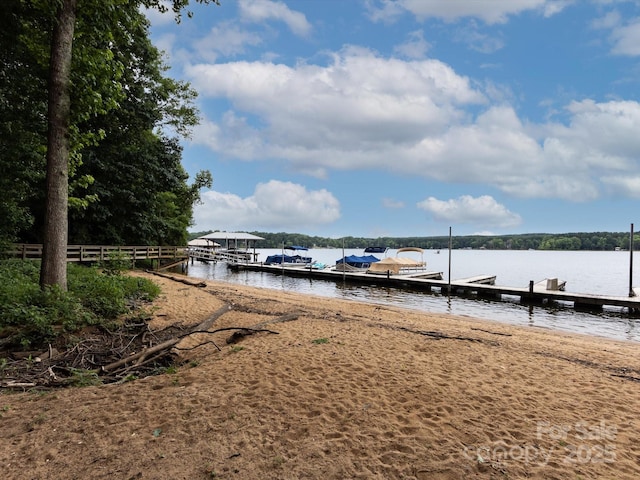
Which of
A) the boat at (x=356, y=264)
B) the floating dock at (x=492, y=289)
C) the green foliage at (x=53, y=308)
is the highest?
the green foliage at (x=53, y=308)

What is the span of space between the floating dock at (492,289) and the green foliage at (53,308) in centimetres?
1961

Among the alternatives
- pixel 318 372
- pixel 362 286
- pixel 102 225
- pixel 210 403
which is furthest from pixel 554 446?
pixel 102 225

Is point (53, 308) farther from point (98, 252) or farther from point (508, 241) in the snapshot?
point (508, 241)

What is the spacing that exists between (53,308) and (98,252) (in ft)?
50.6

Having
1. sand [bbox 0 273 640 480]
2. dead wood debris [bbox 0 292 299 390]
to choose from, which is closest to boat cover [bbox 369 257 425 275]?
dead wood debris [bbox 0 292 299 390]

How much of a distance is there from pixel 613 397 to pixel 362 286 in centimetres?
2218

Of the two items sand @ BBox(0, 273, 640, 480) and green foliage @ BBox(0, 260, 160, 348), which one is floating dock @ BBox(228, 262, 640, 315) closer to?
sand @ BBox(0, 273, 640, 480)

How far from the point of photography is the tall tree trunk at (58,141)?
725cm

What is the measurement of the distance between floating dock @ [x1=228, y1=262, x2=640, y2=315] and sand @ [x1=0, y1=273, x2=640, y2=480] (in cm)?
1464

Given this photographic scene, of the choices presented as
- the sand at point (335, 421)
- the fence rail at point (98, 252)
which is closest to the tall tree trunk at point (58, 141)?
the sand at point (335, 421)

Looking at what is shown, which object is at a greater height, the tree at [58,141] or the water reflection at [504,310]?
the tree at [58,141]

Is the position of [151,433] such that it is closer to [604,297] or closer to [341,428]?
[341,428]

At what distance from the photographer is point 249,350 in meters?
6.39

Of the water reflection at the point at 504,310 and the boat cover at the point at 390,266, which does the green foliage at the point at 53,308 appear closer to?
the water reflection at the point at 504,310
